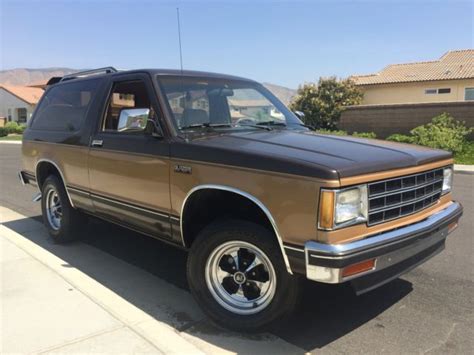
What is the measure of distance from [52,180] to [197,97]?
2512 mm

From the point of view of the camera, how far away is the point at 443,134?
54.1 ft

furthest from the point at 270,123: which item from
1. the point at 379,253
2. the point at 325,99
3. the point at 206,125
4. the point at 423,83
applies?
the point at 423,83

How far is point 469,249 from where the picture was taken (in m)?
5.44

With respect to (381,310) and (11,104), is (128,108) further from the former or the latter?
(11,104)

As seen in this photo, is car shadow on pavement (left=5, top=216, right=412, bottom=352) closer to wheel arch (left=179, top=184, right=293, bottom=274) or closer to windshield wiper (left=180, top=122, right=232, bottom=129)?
wheel arch (left=179, top=184, right=293, bottom=274)

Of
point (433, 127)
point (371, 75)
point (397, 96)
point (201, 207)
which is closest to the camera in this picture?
point (201, 207)

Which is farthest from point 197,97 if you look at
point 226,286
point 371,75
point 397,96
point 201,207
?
point 371,75

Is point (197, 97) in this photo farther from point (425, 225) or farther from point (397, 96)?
point (397, 96)

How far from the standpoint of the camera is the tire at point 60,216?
5.59 meters

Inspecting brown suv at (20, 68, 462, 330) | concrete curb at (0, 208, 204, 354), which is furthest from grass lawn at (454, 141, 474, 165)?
concrete curb at (0, 208, 204, 354)

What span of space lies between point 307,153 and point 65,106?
358 cm

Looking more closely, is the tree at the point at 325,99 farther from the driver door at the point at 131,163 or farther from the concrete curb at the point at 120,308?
Answer: the concrete curb at the point at 120,308

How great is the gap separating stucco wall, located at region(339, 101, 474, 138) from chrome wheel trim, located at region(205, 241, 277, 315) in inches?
664

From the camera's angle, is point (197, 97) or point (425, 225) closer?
point (425, 225)
